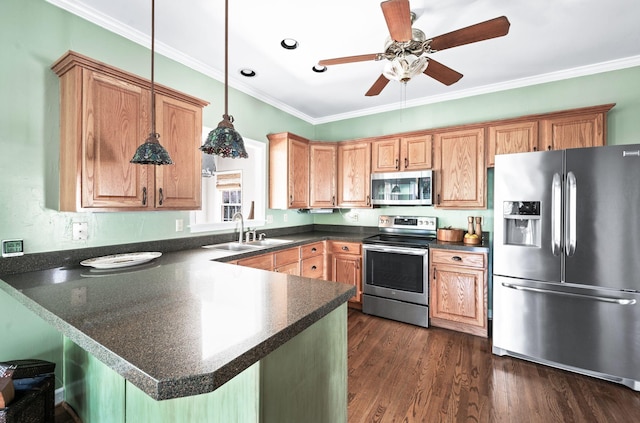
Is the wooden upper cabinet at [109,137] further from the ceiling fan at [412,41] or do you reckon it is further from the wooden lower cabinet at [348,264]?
the wooden lower cabinet at [348,264]

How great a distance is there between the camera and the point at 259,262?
267 centimetres

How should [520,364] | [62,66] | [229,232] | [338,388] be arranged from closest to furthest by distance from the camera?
1. [338,388]
2. [62,66]
3. [520,364]
4. [229,232]

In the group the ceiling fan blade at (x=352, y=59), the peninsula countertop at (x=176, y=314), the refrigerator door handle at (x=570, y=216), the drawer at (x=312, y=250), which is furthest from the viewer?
the drawer at (x=312, y=250)

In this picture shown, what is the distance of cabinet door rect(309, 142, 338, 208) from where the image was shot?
397cm

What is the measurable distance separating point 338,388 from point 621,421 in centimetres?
190

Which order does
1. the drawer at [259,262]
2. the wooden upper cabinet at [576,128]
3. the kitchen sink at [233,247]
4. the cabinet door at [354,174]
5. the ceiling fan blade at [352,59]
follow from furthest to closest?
the cabinet door at [354,174], the kitchen sink at [233,247], the wooden upper cabinet at [576,128], the drawer at [259,262], the ceiling fan blade at [352,59]

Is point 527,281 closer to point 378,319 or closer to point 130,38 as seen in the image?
point 378,319

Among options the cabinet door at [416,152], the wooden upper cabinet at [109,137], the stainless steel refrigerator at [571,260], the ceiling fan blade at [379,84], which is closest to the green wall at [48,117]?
the wooden upper cabinet at [109,137]

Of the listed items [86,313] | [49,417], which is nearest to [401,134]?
[86,313]

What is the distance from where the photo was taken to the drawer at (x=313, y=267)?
3.32 m

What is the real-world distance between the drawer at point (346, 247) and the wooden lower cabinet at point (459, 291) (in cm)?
85

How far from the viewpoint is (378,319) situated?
3352 millimetres

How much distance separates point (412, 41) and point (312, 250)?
2367mm

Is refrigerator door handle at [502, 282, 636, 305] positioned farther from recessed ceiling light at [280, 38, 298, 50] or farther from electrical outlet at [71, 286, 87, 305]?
electrical outlet at [71, 286, 87, 305]
